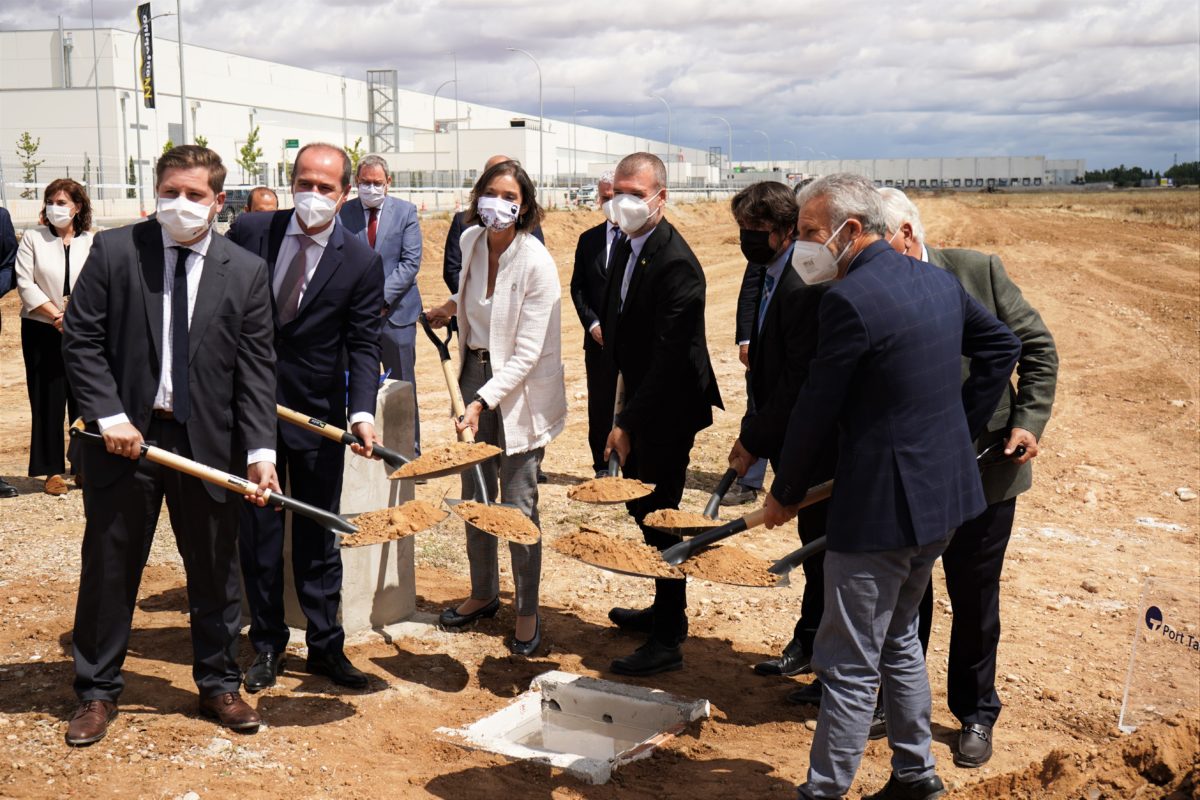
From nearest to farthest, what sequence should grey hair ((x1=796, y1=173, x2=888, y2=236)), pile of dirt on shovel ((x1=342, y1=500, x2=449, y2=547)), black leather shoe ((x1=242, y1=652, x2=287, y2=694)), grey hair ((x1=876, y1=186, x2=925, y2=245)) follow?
grey hair ((x1=796, y1=173, x2=888, y2=236)), grey hair ((x1=876, y1=186, x2=925, y2=245)), pile of dirt on shovel ((x1=342, y1=500, x2=449, y2=547)), black leather shoe ((x1=242, y1=652, x2=287, y2=694))

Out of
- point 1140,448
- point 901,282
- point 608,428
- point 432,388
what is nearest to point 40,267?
point 608,428

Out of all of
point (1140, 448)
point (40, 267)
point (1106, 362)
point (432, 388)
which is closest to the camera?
point (40, 267)

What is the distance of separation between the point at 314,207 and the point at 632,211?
53.7 inches

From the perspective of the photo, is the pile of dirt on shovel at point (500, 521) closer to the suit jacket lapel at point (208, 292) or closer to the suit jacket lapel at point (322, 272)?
the suit jacket lapel at point (322, 272)

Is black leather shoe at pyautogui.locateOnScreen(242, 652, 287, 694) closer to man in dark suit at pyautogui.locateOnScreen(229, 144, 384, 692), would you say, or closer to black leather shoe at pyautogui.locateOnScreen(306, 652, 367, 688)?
man in dark suit at pyautogui.locateOnScreen(229, 144, 384, 692)

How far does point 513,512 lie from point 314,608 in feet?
3.35

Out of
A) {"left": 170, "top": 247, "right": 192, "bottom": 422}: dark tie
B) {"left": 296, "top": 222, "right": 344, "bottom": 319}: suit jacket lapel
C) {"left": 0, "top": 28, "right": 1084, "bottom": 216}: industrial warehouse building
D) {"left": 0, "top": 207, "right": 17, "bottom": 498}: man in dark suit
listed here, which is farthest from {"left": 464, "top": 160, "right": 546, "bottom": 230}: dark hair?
{"left": 0, "top": 28, "right": 1084, "bottom": 216}: industrial warehouse building

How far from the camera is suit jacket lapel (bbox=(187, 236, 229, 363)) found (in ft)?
14.0

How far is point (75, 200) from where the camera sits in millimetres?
8055

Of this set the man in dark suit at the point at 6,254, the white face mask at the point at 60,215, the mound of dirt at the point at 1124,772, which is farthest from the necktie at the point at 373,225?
the mound of dirt at the point at 1124,772

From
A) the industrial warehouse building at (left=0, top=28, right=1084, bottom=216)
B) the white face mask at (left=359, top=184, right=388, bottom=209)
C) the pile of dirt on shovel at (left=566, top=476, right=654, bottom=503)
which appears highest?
the industrial warehouse building at (left=0, top=28, right=1084, bottom=216)

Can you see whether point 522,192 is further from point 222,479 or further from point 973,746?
point 973,746

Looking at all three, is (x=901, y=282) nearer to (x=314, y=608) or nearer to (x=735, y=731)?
(x=735, y=731)

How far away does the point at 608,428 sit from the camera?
5594 mm
